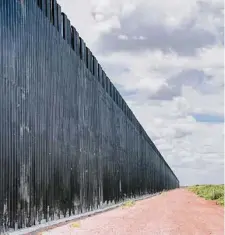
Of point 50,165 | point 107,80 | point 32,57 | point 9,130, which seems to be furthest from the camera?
point 107,80

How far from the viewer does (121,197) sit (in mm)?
34781

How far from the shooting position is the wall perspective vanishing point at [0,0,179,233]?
13320mm

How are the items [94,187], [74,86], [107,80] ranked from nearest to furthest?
[74,86]
[94,187]
[107,80]

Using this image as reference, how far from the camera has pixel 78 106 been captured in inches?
848

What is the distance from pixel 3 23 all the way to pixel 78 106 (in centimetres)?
856

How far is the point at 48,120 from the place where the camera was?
16.8 meters

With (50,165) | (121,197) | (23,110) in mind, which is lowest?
(121,197)

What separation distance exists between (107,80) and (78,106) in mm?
8824

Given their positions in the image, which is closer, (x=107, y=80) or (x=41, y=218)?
(x=41, y=218)

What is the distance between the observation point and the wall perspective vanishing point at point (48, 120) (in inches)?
524

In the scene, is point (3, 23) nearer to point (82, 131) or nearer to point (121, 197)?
point (82, 131)

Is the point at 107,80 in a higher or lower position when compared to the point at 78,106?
higher

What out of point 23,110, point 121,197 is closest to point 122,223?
point 23,110

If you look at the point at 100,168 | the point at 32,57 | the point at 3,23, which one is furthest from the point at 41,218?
the point at 100,168
